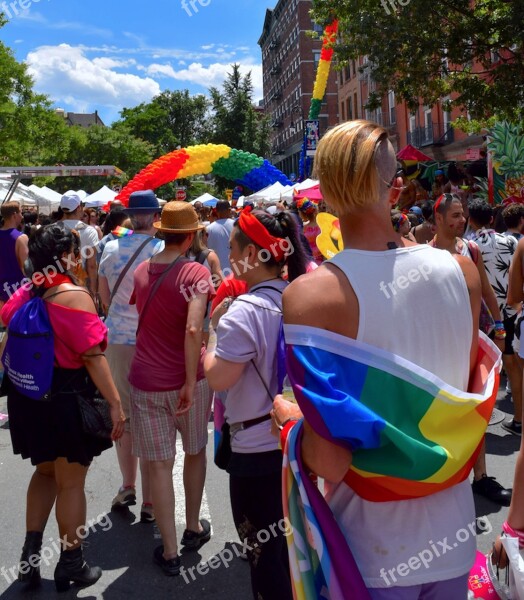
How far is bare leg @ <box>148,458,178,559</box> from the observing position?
11.4ft

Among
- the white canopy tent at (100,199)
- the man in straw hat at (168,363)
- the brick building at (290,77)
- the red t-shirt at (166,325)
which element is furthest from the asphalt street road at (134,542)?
the brick building at (290,77)

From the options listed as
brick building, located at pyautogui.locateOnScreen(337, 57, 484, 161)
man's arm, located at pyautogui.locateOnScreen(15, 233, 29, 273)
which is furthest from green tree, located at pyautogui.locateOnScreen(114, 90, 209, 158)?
man's arm, located at pyautogui.locateOnScreen(15, 233, 29, 273)

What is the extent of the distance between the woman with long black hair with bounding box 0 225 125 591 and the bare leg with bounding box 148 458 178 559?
34 centimetres

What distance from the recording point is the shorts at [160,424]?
355 centimetres

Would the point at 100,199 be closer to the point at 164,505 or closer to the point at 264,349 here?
the point at 164,505

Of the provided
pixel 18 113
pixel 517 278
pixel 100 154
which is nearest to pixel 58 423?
pixel 517 278

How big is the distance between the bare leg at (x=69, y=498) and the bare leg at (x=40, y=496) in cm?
11

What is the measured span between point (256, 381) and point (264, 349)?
0.17 meters

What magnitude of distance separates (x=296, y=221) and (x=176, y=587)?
2001 millimetres

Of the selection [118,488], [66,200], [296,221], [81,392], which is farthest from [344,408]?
[66,200]

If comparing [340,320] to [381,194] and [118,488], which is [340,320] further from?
[118,488]

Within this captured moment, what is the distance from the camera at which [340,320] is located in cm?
155

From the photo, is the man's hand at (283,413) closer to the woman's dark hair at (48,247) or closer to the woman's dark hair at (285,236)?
the woman's dark hair at (285,236)

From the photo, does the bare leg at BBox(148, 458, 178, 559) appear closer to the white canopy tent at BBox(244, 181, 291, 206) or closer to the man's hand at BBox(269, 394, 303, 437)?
the man's hand at BBox(269, 394, 303, 437)
